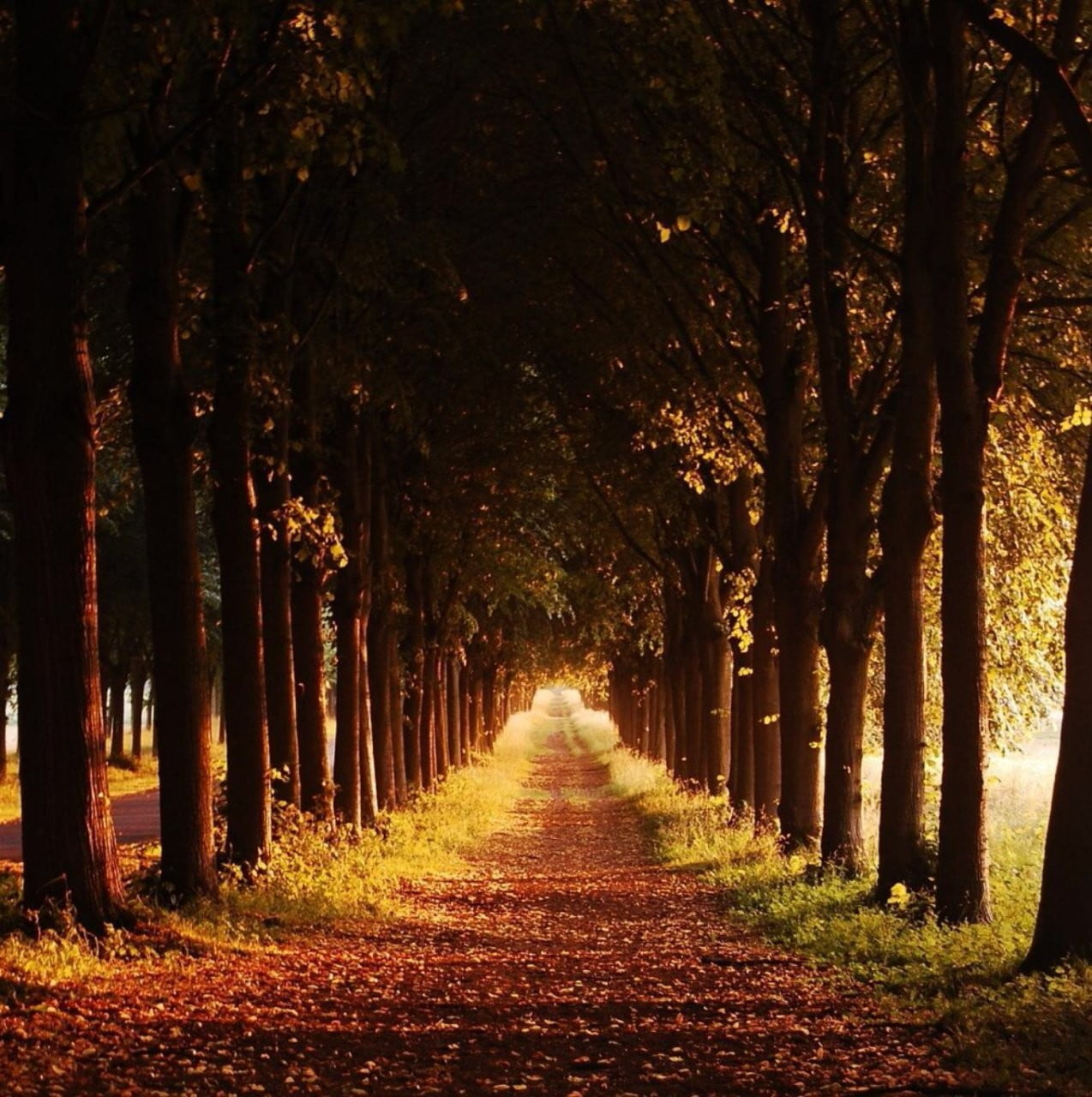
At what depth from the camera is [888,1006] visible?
27.7 feet

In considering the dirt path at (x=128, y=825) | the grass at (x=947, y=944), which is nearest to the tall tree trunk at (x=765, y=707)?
the grass at (x=947, y=944)

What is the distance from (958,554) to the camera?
1043 centimetres

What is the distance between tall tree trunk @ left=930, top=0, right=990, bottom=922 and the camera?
409 inches

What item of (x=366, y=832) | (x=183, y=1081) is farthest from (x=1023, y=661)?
(x=183, y=1081)

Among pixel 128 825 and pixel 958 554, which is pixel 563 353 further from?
pixel 958 554

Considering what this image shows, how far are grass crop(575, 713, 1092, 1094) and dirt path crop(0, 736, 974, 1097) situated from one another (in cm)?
31

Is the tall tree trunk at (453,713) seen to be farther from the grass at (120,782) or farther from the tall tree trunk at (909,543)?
the tall tree trunk at (909,543)

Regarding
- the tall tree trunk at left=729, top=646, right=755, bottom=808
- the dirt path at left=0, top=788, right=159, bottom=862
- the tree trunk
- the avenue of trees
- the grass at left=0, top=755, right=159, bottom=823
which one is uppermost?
the avenue of trees

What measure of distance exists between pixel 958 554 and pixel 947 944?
2804mm

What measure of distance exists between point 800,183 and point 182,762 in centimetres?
758

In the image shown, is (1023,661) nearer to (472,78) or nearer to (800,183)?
(800,183)

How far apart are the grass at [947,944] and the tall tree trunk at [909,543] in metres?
0.72

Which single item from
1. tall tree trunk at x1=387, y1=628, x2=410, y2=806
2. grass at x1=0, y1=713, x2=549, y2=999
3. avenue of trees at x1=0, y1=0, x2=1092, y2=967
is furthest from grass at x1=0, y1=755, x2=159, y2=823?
avenue of trees at x1=0, y1=0, x2=1092, y2=967

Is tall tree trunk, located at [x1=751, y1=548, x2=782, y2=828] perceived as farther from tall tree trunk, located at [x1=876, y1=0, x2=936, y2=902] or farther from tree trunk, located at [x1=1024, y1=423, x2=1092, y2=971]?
tree trunk, located at [x1=1024, y1=423, x2=1092, y2=971]
